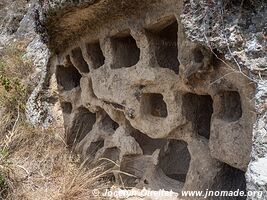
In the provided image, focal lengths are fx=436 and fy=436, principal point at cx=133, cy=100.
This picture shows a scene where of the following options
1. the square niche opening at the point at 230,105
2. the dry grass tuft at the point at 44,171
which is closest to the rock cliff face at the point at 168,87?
the square niche opening at the point at 230,105

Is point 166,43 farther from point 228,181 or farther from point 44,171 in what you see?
point 44,171

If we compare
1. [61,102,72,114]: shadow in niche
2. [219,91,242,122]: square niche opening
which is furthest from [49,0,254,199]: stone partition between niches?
[61,102,72,114]: shadow in niche

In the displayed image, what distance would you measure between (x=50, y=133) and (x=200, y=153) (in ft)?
5.78

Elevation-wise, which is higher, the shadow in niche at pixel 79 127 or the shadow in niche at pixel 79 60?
the shadow in niche at pixel 79 60

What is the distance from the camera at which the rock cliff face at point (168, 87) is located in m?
1.74

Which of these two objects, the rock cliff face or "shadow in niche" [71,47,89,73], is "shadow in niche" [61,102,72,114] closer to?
the rock cliff face

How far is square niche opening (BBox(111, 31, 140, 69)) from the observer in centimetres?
295

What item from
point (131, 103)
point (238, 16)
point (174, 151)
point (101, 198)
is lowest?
point (101, 198)

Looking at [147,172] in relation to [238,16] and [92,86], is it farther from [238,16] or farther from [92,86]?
[238,16]

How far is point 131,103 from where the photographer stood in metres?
2.72

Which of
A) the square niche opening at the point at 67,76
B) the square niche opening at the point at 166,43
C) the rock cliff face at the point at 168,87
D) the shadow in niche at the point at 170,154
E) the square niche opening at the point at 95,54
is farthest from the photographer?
the square niche opening at the point at 67,76

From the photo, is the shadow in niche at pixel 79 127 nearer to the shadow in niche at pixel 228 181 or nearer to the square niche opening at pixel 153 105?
the square niche opening at pixel 153 105

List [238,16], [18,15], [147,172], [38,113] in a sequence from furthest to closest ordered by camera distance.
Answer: [18,15] < [38,113] < [147,172] < [238,16]

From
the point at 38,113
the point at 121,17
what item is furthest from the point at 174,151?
the point at 38,113
